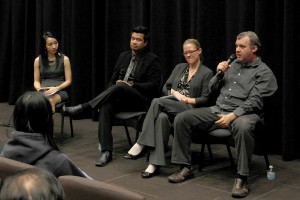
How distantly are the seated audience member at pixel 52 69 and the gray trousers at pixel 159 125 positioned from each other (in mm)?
1293

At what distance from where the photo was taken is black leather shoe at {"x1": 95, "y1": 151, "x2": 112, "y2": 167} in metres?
4.84

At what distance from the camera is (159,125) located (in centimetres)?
459

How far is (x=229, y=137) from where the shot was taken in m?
4.31

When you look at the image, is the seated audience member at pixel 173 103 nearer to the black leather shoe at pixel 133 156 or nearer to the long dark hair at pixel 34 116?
the black leather shoe at pixel 133 156

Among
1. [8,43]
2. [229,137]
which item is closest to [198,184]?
[229,137]

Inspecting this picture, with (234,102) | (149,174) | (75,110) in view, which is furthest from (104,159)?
(234,102)

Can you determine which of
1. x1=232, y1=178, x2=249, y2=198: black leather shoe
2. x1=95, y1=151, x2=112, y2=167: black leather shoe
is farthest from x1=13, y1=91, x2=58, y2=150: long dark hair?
x1=95, y1=151, x2=112, y2=167: black leather shoe

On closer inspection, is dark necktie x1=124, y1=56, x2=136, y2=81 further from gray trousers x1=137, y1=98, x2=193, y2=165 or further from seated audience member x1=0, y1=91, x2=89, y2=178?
seated audience member x1=0, y1=91, x2=89, y2=178

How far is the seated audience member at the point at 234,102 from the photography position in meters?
4.31

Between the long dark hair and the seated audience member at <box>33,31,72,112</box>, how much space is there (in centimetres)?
301

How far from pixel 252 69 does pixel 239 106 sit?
322 millimetres

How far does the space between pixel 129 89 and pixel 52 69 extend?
1105mm

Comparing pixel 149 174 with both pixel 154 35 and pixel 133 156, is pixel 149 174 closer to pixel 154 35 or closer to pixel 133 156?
pixel 133 156

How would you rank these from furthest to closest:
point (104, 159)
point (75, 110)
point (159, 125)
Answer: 1. point (75, 110)
2. point (104, 159)
3. point (159, 125)
